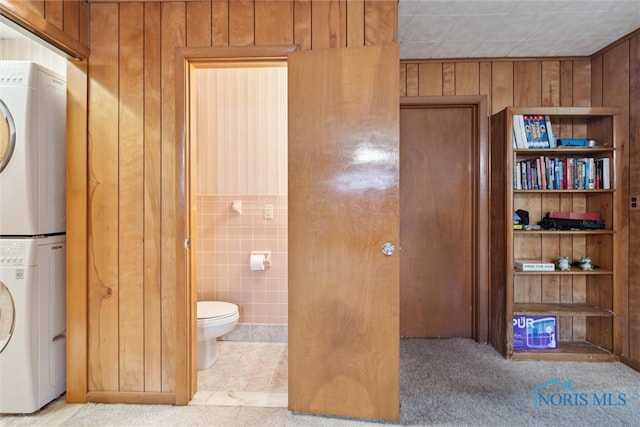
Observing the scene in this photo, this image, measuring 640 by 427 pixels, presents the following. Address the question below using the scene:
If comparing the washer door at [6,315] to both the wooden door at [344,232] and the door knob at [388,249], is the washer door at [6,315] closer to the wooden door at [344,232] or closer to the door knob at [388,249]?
the wooden door at [344,232]

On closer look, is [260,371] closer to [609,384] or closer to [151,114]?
[151,114]

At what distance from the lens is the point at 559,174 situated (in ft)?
8.51

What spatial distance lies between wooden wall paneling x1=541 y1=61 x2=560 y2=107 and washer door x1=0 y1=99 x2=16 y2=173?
12.3ft

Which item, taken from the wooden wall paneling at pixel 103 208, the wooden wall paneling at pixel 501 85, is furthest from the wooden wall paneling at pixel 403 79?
the wooden wall paneling at pixel 103 208

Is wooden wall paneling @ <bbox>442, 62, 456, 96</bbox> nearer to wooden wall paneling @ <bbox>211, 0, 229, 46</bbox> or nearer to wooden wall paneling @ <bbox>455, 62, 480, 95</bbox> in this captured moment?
wooden wall paneling @ <bbox>455, 62, 480, 95</bbox>

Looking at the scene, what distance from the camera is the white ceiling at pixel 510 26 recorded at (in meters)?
2.07

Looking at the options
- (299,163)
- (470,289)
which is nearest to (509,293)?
(470,289)

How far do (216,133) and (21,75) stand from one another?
4.25 feet

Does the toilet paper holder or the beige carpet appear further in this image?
the toilet paper holder

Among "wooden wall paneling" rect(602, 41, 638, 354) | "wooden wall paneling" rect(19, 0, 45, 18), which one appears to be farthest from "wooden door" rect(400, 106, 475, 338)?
"wooden wall paneling" rect(19, 0, 45, 18)

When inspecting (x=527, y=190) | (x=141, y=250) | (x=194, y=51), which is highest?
(x=194, y=51)

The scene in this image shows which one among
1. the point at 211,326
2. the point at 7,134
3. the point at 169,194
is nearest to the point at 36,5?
the point at 7,134

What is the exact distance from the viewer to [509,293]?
98.8 inches

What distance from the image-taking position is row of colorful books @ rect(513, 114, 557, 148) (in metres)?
2.58
